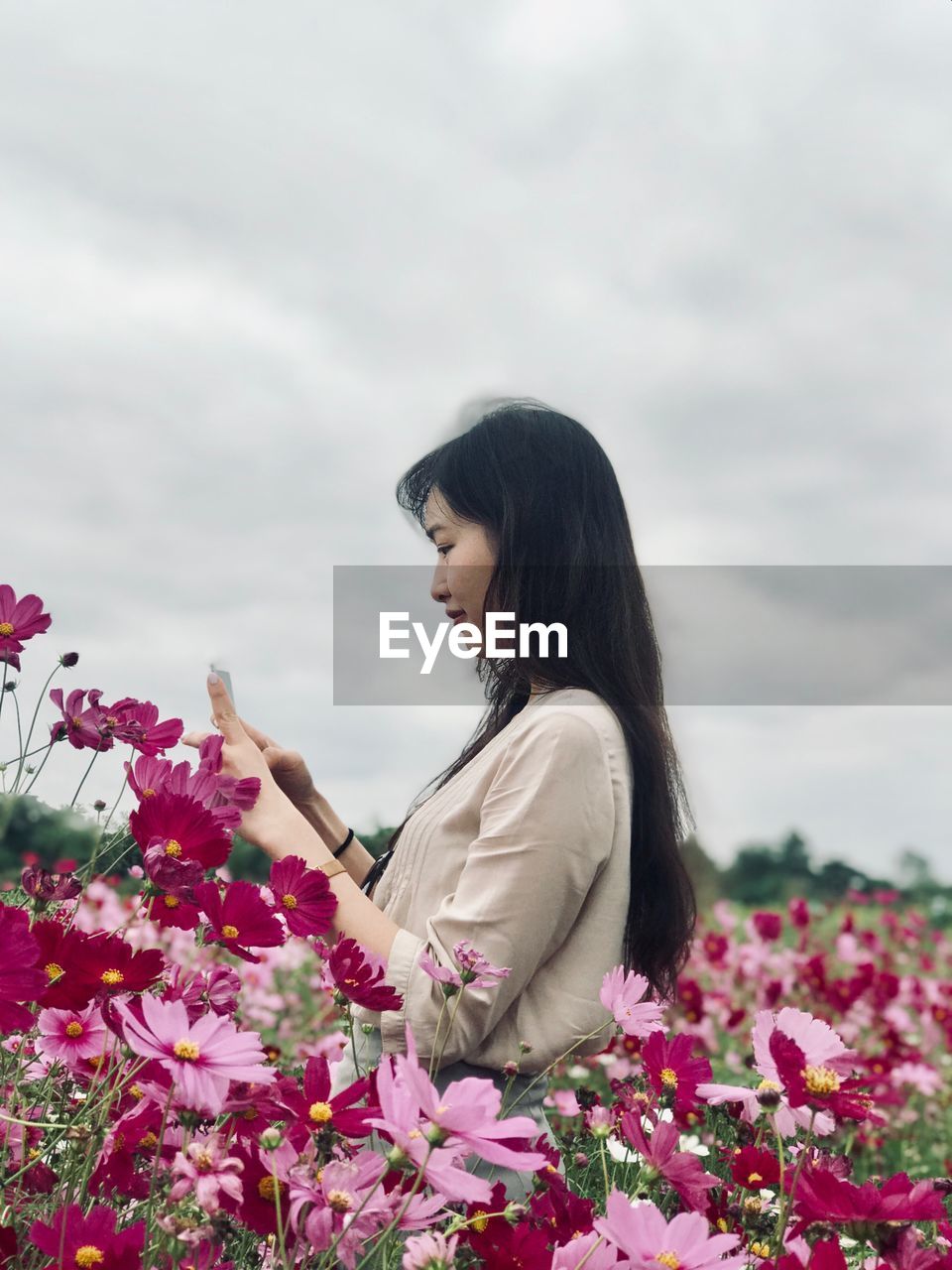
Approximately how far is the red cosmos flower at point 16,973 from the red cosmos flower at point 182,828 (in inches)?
6.9

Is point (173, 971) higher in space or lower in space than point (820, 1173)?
higher

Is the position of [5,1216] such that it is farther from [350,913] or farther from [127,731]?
[350,913]

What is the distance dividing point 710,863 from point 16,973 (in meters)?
3.93

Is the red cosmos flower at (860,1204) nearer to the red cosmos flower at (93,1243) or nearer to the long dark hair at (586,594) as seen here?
the red cosmos flower at (93,1243)

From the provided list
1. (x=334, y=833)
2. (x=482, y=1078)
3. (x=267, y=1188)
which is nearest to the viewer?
(x=267, y=1188)

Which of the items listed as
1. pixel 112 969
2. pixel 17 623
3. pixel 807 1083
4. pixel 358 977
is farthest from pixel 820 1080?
pixel 17 623

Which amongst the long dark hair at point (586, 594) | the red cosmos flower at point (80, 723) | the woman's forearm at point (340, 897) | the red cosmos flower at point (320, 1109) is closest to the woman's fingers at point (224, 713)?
the woman's forearm at point (340, 897)

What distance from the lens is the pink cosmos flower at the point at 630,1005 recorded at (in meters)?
1.22

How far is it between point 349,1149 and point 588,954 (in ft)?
2.14

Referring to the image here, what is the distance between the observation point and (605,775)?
146cm

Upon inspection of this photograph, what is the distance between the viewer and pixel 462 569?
1.66 meters

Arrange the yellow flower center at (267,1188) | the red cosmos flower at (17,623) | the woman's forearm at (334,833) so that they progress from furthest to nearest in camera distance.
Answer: the woman's forearm at (334,833), the red cosmos flower at (17,623), the yellow flower center at (267,1188)

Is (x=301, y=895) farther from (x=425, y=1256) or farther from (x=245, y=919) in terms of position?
(x=425, y=1256)


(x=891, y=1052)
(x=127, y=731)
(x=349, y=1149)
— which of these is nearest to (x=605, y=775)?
(x=127, y=731)
